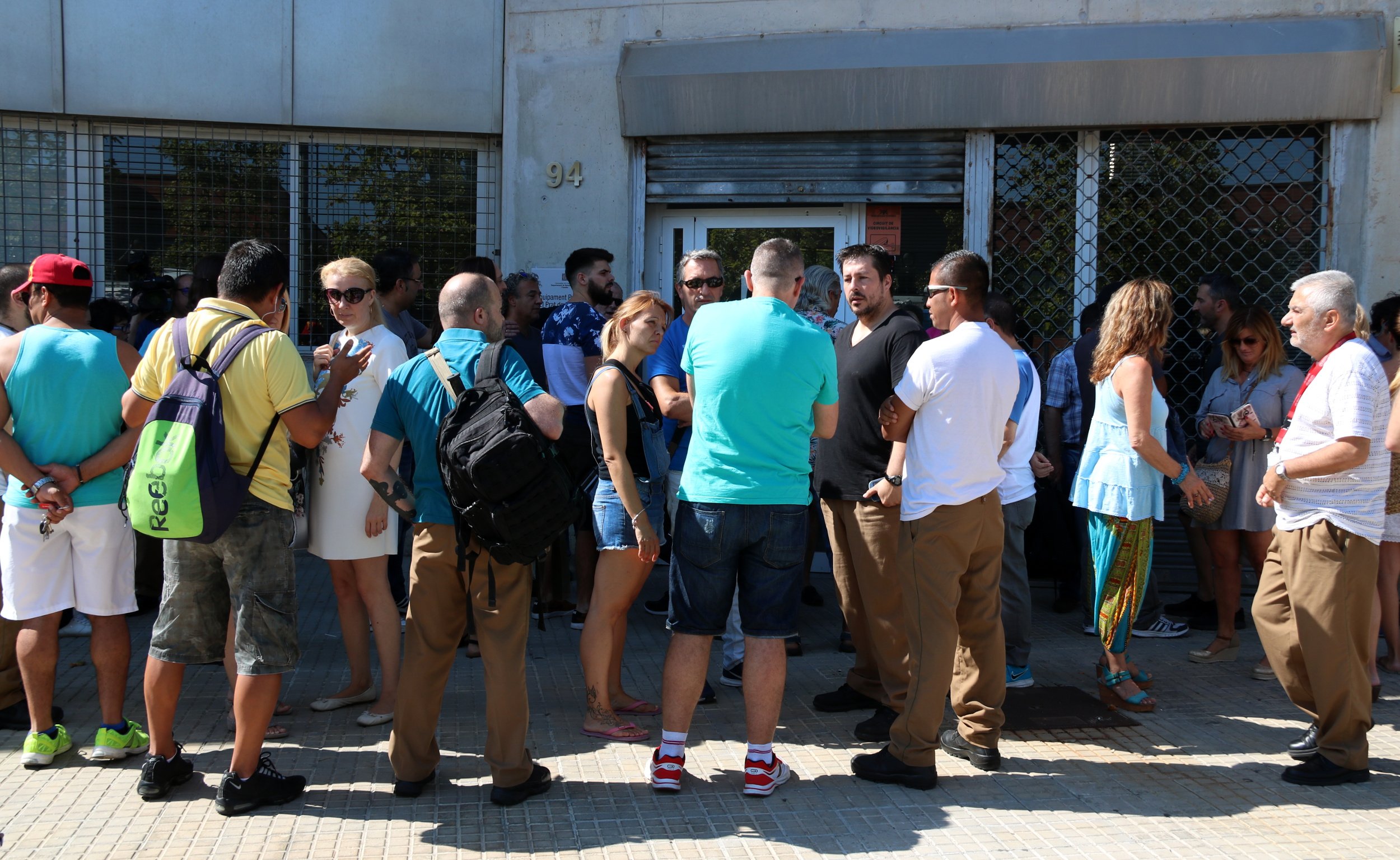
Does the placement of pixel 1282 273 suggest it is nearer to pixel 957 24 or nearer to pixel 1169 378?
pixel 1169 378

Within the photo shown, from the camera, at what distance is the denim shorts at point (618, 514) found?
4445mm

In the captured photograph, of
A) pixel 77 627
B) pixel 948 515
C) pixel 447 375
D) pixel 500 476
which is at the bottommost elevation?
pixel 77 627

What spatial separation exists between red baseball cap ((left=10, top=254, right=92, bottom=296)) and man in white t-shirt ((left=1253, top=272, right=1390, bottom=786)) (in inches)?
184

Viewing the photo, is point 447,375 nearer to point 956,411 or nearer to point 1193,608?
point 956,411

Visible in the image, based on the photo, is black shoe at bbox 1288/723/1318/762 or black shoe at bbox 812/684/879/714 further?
black shoe at bbox 812/684/879/714

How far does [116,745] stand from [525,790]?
1.68m

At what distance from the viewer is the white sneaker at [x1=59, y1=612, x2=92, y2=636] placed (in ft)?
20.2

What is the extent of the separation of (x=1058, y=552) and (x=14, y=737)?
5716 millimetres

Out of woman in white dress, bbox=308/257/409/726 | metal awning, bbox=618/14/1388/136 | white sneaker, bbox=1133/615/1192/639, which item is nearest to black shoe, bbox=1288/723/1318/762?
white sneaker, bbox=1133/615/1192/639

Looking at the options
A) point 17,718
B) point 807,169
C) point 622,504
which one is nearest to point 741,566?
point 622,504

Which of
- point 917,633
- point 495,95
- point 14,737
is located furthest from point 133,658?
point 495,95

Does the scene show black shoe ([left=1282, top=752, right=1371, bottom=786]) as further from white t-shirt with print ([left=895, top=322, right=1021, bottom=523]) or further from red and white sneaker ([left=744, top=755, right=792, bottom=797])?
red and white sneaker ([left=744, top=755, right=792, bottom=797])

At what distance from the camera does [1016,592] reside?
525 cm

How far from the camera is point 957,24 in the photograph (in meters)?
7.58
